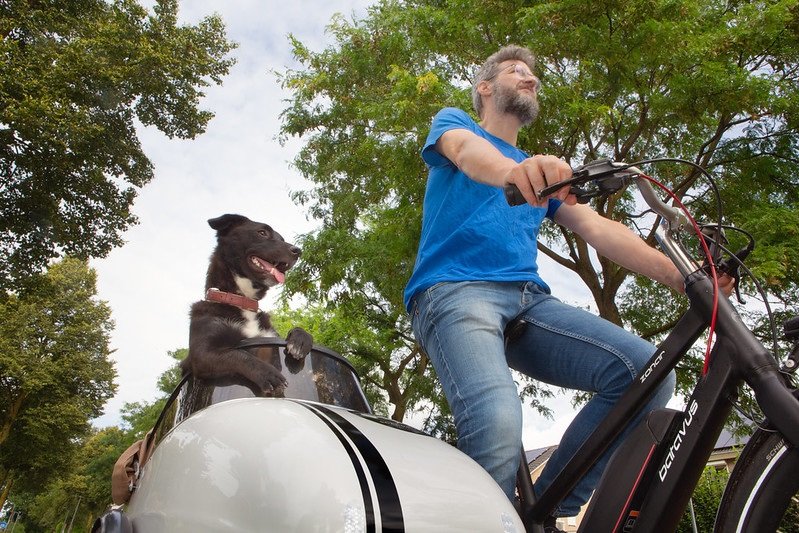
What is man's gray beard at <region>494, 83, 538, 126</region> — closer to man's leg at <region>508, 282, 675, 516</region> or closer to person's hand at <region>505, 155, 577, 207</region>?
man's leg at <region>508, 282, 675, 516</region>

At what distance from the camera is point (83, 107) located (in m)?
14.4

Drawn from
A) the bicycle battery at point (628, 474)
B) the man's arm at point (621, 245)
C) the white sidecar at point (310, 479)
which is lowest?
the white sidecar at point (310, 479)

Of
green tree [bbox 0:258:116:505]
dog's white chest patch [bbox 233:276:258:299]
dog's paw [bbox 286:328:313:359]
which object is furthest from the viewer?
green tree [bbox 0:258:116:505]

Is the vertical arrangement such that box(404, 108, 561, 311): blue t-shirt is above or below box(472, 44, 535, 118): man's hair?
below

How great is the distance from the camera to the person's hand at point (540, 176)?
5.49 ft

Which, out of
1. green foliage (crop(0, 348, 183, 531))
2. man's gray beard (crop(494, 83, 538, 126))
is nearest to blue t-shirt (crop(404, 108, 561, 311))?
man's gray beard (crop(494, 83, 538, 126))

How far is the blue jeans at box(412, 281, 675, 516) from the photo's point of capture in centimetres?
199

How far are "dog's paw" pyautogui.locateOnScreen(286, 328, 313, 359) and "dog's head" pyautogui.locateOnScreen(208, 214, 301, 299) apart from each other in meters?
1.19

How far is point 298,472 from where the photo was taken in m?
1.46

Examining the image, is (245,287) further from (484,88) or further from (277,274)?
(484,88)

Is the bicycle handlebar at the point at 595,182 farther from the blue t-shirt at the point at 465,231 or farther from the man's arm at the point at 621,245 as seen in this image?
the blue t-shirt at the point at 465,231

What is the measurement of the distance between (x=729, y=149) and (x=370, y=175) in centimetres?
633

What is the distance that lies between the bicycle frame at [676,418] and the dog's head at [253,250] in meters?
2.36

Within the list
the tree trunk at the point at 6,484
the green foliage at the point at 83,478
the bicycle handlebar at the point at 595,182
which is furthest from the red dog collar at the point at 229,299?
the tree trunk at the point at 6,484
